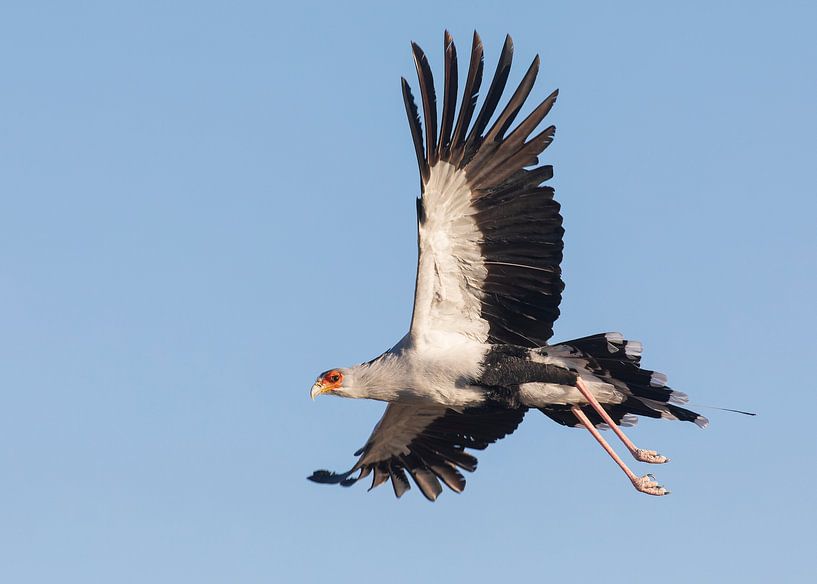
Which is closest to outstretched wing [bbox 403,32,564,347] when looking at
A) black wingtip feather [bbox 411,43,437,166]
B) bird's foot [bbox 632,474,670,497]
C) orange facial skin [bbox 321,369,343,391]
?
black wingtip feather [bbox 411,43,437,166]

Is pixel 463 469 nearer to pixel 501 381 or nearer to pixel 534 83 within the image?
pixel 501 381

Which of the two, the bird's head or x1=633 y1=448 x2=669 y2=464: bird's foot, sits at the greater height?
the bird's head

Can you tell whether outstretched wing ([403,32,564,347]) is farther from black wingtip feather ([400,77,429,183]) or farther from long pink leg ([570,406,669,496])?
long pink leg ([570,406,669,496])

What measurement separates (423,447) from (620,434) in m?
2.56

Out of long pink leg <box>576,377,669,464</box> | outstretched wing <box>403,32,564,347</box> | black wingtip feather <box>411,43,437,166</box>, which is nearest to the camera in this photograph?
black wingtip feather <box>411,43,437,166</box>

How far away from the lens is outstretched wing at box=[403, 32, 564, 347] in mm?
12414

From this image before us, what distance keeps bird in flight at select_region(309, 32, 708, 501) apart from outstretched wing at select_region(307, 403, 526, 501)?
0.16 m

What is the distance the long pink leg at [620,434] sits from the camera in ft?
45.8

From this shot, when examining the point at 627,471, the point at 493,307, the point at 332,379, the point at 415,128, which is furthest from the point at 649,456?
the point at 415,128

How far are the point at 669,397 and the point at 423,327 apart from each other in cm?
297

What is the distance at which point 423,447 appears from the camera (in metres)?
15.6

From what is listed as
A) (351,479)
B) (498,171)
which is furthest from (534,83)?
(351,479)

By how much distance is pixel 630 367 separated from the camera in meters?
14.2

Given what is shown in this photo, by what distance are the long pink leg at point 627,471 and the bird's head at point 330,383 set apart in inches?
104
